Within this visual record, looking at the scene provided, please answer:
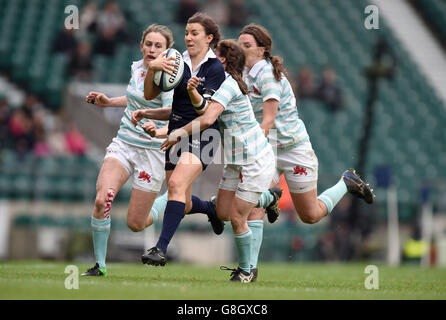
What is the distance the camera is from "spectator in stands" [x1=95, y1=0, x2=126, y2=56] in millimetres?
18453

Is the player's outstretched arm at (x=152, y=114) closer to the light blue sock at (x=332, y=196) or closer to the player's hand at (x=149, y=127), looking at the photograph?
the player's hand at (x=149, y=127)

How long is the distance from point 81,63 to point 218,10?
520 cm

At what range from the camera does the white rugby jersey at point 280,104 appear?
25.6ft

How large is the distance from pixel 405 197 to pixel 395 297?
1254 cm

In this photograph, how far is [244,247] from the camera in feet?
24.0

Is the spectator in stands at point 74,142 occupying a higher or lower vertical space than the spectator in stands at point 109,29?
lower

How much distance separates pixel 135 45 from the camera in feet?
63.4

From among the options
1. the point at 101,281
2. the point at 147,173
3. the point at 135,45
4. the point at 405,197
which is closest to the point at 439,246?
the point at 405,197

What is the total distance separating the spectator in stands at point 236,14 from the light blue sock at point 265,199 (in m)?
13.8

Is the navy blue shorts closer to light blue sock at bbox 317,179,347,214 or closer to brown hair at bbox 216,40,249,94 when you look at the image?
brown hair at bbox 216,40,249,94

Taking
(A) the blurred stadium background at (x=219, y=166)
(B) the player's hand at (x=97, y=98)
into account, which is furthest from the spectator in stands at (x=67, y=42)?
(B) the player's hand at (x=97, y=98)

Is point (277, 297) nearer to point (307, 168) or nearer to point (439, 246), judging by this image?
point (307, 168)

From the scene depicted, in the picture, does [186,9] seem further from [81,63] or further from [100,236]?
[100,236]
